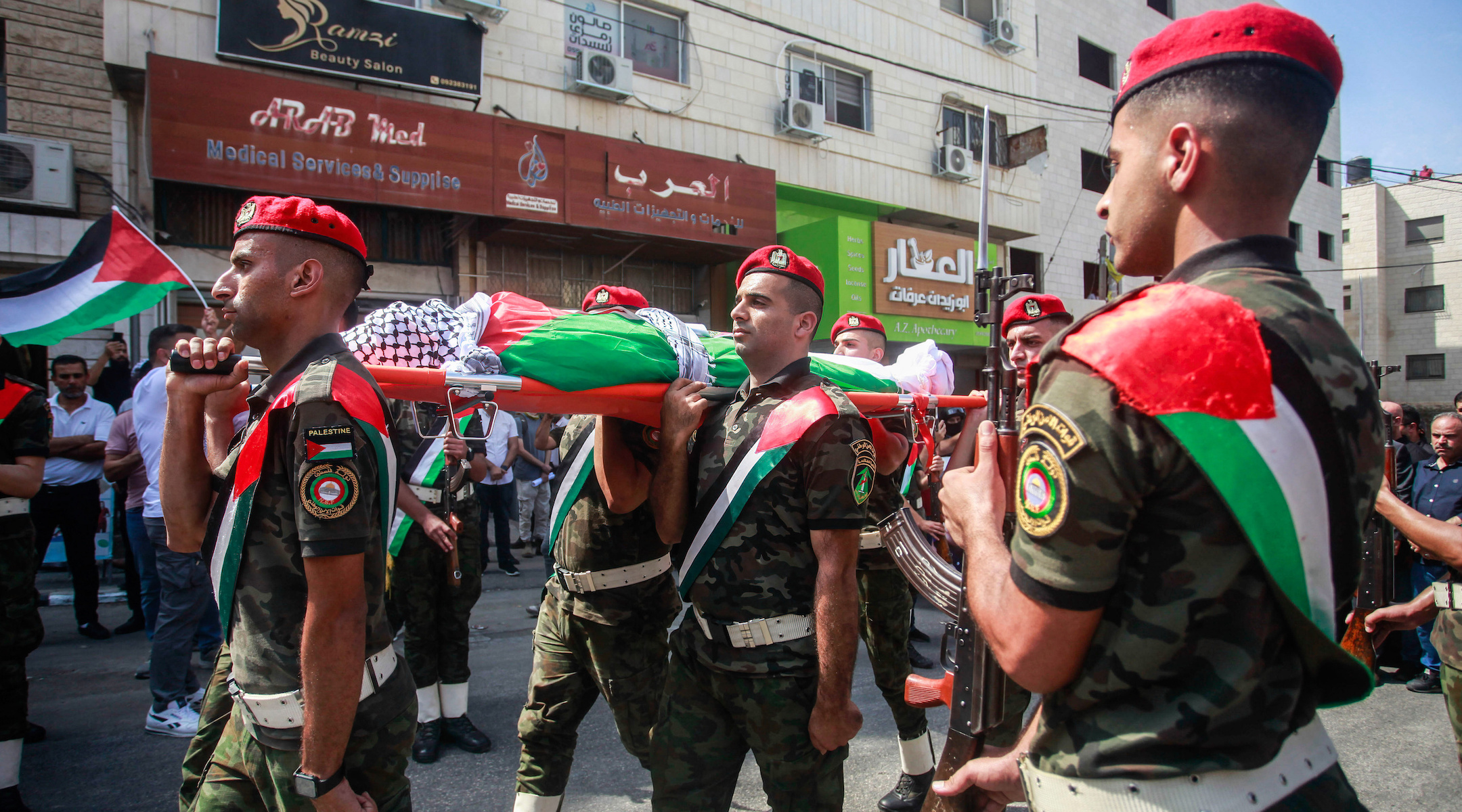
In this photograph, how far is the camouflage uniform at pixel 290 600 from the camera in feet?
6.15

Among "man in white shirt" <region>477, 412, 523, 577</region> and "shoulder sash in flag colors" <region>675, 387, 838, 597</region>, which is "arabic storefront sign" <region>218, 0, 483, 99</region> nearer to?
"man in white shirt" <region>477, 412, 523, 577</region>

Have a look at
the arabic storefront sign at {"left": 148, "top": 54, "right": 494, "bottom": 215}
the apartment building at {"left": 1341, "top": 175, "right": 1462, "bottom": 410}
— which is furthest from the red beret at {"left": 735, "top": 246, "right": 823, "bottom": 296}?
the apartment building at {"left": 1341, "top": 175, "right": 1462, "bottom": 410}

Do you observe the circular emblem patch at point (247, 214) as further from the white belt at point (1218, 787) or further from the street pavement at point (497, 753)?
the street pavement at point (497, 753)

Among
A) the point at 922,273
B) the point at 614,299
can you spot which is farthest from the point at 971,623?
the point at 922,273

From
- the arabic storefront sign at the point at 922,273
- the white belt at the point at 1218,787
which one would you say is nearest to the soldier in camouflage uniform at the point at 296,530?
the white belt at the point at 1218,787

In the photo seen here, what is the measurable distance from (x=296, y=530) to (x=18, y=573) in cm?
288

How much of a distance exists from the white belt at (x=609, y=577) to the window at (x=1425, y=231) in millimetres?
44250

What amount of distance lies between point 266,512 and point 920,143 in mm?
16388

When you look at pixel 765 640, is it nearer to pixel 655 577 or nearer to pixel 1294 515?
pixel 655 577

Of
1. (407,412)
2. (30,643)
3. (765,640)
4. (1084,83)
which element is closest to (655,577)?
(765,640)

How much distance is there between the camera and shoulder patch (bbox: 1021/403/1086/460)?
1107mm

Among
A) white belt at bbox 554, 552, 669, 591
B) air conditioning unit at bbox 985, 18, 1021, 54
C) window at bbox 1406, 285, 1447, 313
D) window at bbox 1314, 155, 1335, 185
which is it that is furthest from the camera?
window at bbox 1406, 285, 1447, 313

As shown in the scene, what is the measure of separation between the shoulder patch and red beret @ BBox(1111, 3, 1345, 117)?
49 centimetres

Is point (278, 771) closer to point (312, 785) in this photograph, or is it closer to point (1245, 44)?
point (312, 785)
